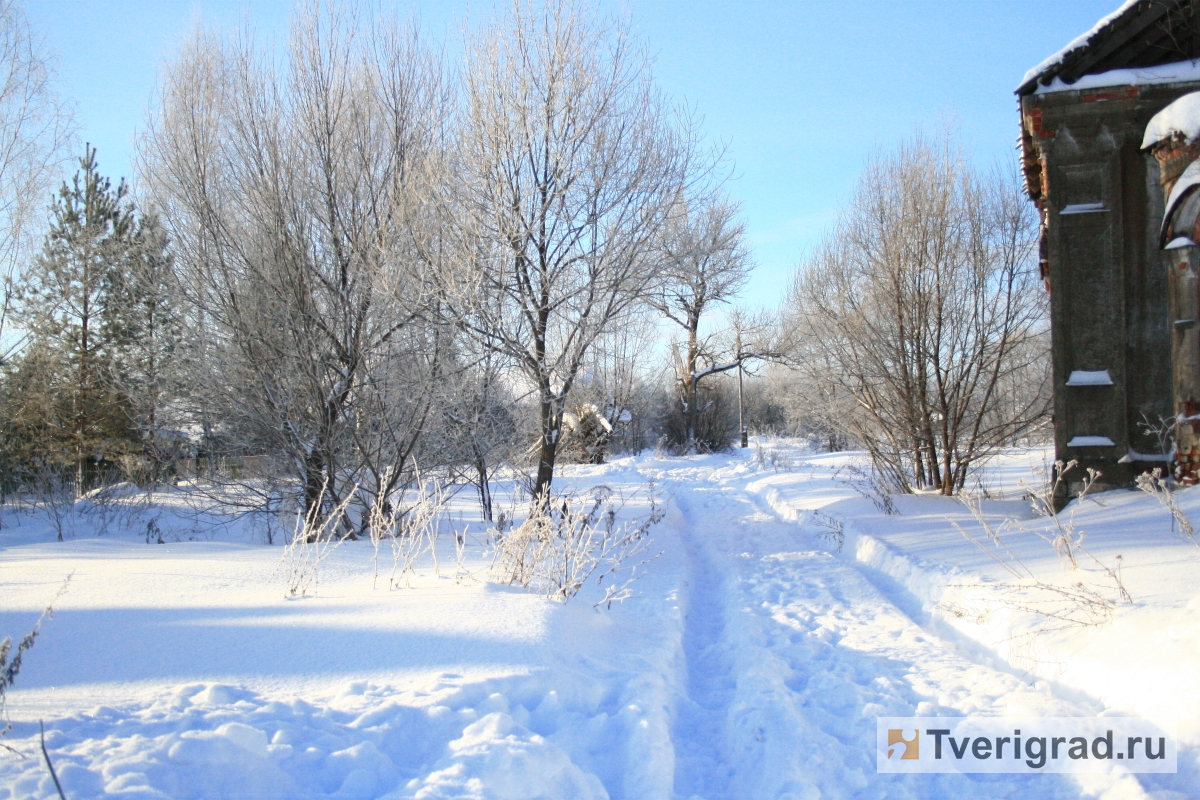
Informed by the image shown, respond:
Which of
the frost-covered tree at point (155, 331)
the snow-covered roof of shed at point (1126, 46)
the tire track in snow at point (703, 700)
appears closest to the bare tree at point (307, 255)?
the frost-covered tree at point (155, 331)

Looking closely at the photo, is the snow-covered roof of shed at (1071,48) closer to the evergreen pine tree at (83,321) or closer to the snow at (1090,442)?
the snow at (1090,442)

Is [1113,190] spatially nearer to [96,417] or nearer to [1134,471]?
[1134,471]

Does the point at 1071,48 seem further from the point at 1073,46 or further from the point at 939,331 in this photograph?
the point at 939,331

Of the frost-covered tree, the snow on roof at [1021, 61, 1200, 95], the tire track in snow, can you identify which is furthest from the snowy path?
the frost-covered tree

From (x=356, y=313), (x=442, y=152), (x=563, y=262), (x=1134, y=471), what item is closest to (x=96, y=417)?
(x=356, y=313)

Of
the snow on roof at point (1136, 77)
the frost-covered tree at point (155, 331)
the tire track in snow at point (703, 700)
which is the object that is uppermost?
the snow on roof at point (1136, 77)

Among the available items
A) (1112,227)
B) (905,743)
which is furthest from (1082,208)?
(905,743)

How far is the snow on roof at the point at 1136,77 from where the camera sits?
8320mm

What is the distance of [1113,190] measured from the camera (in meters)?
8.67

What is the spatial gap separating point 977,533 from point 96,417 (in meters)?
18.2

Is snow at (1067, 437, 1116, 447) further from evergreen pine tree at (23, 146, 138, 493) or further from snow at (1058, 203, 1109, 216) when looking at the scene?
evergreen pine tree at (23, 146, 138, 493)

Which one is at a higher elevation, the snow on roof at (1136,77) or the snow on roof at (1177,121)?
the snow on roof at (1136,77)

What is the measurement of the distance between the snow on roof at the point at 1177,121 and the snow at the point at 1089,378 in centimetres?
267

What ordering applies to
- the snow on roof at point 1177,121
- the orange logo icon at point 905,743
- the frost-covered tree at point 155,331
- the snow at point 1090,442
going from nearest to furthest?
the orange logo icon at point 905,743, the snow on roof at point 1177,121, the snow at point 1090,442, the frost-covered tree at point 155,331
